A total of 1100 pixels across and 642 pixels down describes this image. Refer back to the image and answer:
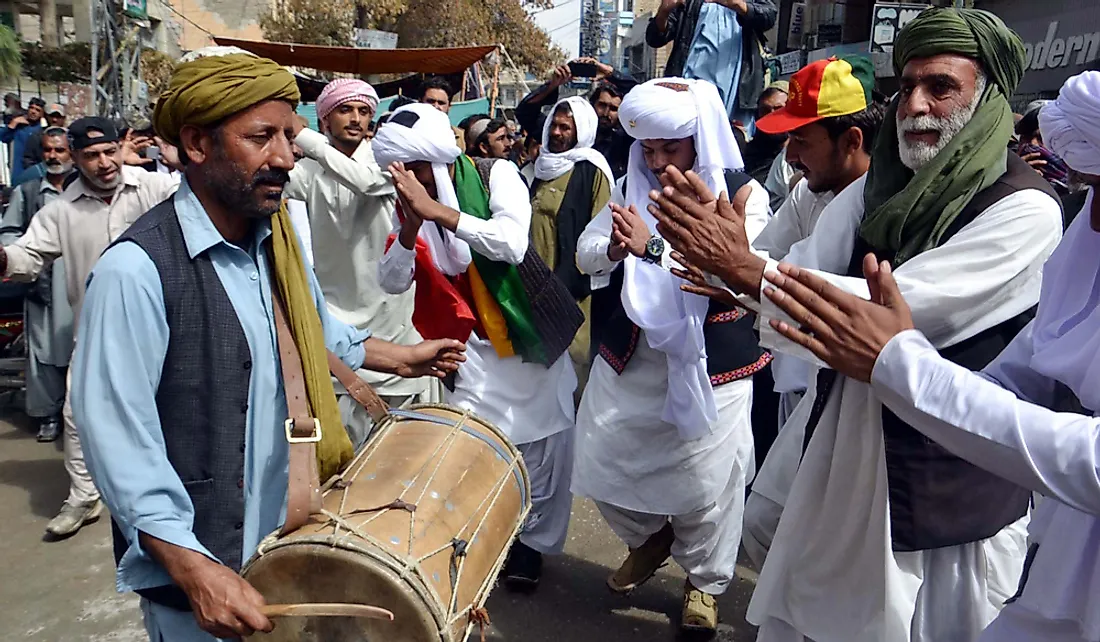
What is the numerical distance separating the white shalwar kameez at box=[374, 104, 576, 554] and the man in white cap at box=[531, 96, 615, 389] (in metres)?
0.73

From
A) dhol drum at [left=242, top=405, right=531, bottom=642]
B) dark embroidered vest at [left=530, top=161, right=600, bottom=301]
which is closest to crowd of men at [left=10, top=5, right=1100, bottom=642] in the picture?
dhol drum at [left=242, top=405, right=531, bottom=642]

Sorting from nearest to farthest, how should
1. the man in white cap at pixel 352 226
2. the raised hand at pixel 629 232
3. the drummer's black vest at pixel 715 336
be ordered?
1. the raised hand at pixel 629 232
2. the drummer's black vest at pixel 715 336
3. the man in white cap at pixel 352 226

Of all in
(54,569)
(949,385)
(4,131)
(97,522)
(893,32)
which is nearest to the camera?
(949,385)

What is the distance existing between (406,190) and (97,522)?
9.02 feet

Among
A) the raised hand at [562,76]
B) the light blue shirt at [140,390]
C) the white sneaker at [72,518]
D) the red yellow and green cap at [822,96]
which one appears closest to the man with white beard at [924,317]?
the red yellow and green cap at [822,96]

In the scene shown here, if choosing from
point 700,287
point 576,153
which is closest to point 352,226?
point 576,153

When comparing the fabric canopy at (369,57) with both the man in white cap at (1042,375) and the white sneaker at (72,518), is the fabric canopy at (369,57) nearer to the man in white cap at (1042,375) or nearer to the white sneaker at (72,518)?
the white sneaker at (72,518)

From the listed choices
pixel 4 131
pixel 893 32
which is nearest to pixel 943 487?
pixel 893 32

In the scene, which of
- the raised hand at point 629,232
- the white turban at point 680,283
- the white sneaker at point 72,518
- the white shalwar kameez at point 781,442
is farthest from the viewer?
the white sneaker at point 72,518

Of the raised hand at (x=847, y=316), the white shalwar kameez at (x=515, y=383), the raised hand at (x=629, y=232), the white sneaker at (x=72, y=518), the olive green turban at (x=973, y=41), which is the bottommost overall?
the white sneaker at (x=72, y=518)

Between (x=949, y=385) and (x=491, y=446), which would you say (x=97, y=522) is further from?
(x=949, y=385)

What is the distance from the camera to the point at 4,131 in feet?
44.5

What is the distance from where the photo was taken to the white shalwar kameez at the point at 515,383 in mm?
3533

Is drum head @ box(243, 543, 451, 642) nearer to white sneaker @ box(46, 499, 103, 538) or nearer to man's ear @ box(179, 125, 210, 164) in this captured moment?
man's ear @ box(179, 125, 210, 164)
